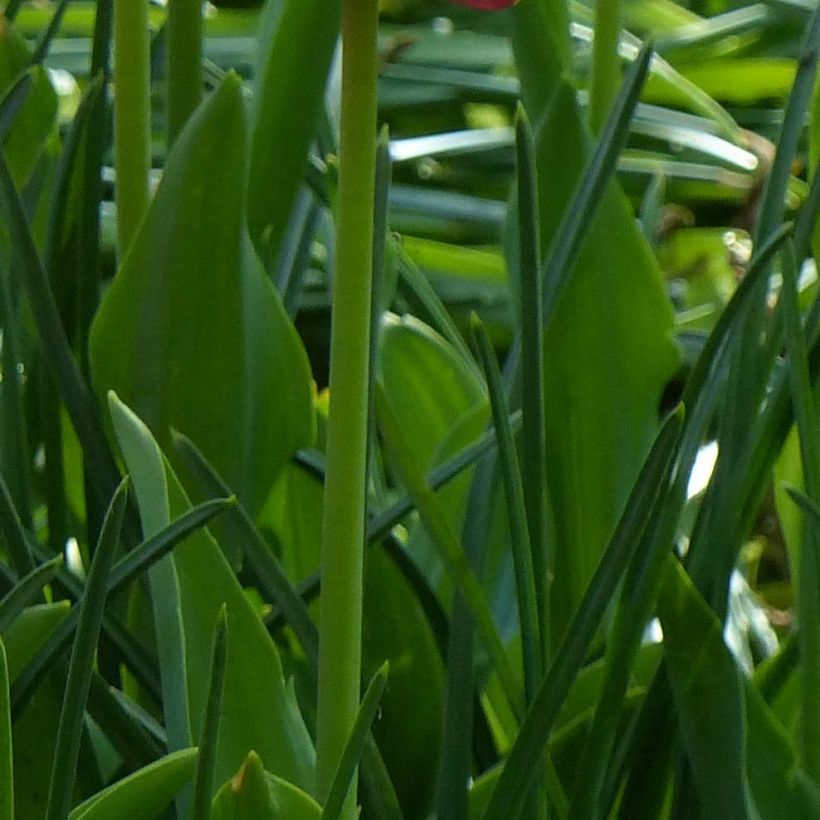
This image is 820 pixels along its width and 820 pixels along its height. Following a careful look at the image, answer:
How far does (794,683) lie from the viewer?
0.91 ft

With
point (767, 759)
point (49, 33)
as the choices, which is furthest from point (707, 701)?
point (49, 33)

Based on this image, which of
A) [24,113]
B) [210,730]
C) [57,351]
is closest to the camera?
[210,730]

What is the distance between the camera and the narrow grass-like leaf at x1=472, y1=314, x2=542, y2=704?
0.23 m

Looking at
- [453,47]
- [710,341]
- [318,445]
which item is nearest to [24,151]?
[318,445]

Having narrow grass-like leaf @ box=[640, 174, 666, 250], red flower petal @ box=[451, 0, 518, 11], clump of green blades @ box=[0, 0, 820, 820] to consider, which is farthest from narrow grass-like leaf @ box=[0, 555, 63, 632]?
narrow grass-like leaf @ box=[640, 174, 666, 250]

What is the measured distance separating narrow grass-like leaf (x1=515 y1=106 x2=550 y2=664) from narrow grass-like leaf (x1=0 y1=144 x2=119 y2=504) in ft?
0.31

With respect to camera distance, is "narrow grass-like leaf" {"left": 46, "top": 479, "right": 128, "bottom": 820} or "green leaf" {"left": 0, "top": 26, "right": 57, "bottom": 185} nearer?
"narrow grass-like leaf" {"left": 46, "top": 479, "right": 128, "bottom": 820}

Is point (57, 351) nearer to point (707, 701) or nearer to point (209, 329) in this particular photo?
point (209, 329)

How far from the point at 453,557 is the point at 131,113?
12 centimetres

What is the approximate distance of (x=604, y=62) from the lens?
12.1 inches

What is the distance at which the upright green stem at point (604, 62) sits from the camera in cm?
30

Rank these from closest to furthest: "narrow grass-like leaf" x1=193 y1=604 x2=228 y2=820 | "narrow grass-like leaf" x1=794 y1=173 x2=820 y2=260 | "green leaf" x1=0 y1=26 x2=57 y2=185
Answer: "narrow grass-like leaf" x1=193 y1=604 x2=228 y2=820 → "narrow grass-like leaf" x1=794 y1=173 x2=820 y2=260 → "green leaf" x1=0 y1=26 x2=57 y2=185

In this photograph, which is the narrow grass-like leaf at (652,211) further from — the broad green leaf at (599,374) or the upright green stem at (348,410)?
the upright green stem at (348,410)

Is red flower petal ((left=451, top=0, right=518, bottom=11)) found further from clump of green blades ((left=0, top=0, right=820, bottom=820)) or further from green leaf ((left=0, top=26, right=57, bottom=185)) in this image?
green leaf ((left=0, top=26, right=57, bottom=185))
